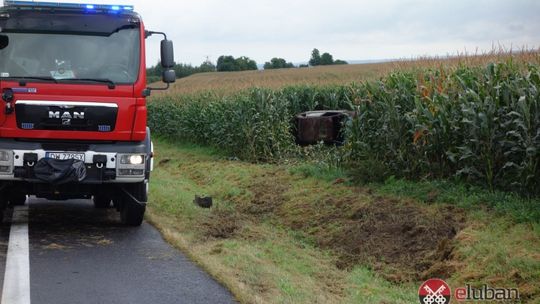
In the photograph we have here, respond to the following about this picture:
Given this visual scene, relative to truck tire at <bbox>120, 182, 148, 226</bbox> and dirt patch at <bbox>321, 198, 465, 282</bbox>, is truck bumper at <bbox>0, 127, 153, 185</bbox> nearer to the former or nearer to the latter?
truck tire at <bbox>120, 182, 148, 226</bbox>

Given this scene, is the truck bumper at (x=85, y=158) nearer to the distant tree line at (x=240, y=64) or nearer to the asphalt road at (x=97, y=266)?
the asphalt road at (x=97, y=266)

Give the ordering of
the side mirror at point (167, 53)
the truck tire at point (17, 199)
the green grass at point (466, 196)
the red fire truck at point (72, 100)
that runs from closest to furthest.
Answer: the green grass at point (466, 196)
the red fire truck at point (72, 100)
the side mirror at point (167, 53)
the truck tire at point (17, 199)

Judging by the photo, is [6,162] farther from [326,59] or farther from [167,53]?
[326,59]

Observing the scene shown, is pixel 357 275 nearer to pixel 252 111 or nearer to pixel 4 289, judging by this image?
pixel 4 289

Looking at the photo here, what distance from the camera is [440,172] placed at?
11.0 meters

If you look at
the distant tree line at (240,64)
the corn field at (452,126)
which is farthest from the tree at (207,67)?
the corn field at (452,126)

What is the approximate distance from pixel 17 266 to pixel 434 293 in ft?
14.3

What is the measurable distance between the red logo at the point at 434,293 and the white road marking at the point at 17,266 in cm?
350

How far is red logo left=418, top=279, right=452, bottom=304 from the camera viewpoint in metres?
6.13

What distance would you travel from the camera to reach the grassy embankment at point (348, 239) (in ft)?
23.4

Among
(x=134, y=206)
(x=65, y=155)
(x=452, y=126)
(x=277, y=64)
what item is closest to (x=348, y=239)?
(x=452, y=126)

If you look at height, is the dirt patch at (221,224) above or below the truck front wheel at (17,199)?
below

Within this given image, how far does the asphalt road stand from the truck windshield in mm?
2140

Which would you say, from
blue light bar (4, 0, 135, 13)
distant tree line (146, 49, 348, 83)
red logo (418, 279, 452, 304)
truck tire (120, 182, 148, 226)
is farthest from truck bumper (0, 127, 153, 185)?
distant tree line (146, 49, 348, 83)
